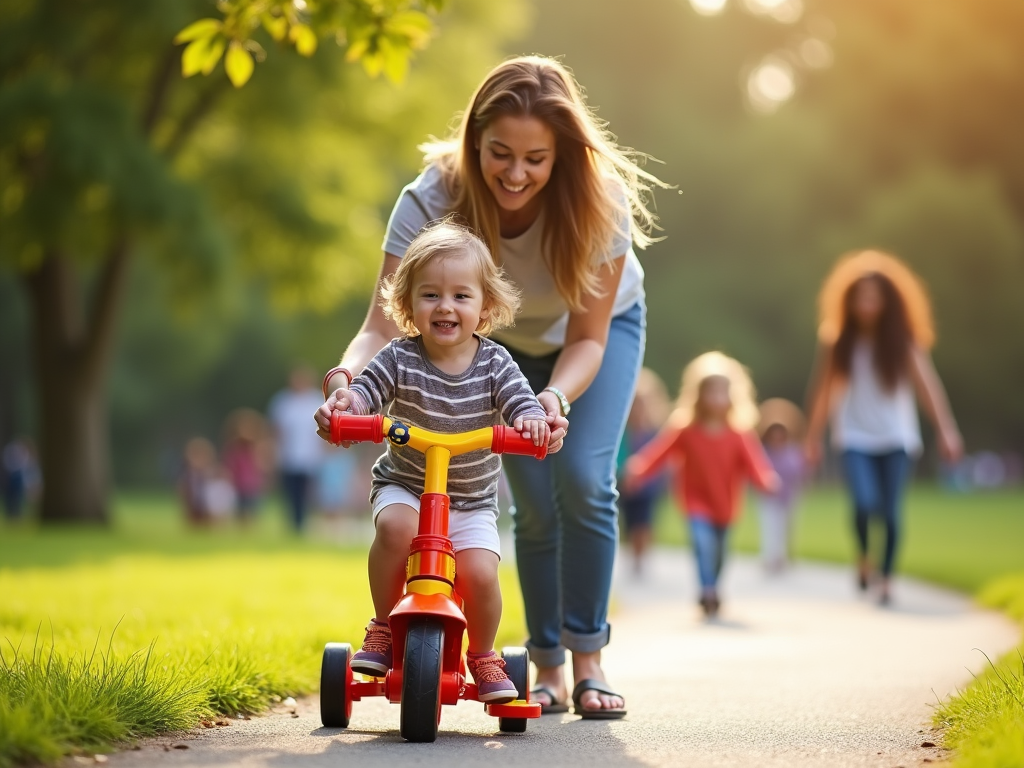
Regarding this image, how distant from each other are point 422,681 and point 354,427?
733 mm

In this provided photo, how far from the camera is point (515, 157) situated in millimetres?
4574

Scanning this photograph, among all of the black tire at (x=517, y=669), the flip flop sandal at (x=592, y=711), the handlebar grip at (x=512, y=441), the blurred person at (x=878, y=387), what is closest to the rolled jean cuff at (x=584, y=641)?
the flip flop sandal at (x=592, y=711)

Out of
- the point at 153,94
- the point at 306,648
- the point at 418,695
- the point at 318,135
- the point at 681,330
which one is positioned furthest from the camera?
the point at 681,330

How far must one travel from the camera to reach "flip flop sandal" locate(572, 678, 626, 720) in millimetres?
4738

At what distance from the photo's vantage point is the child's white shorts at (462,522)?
429 centimetres

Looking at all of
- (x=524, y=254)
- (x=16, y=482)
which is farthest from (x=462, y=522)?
(x=16, y=482)

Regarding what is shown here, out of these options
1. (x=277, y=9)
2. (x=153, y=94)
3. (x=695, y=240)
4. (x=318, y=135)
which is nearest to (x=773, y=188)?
(x=695, y=240)

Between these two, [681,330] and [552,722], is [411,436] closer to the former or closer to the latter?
[552,722]

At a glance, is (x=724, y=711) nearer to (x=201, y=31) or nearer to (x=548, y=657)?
(x=548, y=657)

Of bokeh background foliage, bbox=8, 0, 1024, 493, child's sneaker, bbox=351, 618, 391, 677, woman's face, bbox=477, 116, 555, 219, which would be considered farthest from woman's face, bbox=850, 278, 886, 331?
bokeh background foliage, bbox=8, 0, 1024, 493

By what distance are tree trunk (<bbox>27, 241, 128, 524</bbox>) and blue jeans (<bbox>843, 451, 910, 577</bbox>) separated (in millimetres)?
11899

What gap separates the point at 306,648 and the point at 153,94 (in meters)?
13.8

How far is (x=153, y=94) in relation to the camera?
18109 mm

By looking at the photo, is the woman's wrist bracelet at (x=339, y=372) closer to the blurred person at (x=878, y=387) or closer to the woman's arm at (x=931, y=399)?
the blurred person at (x=878, y=387)
